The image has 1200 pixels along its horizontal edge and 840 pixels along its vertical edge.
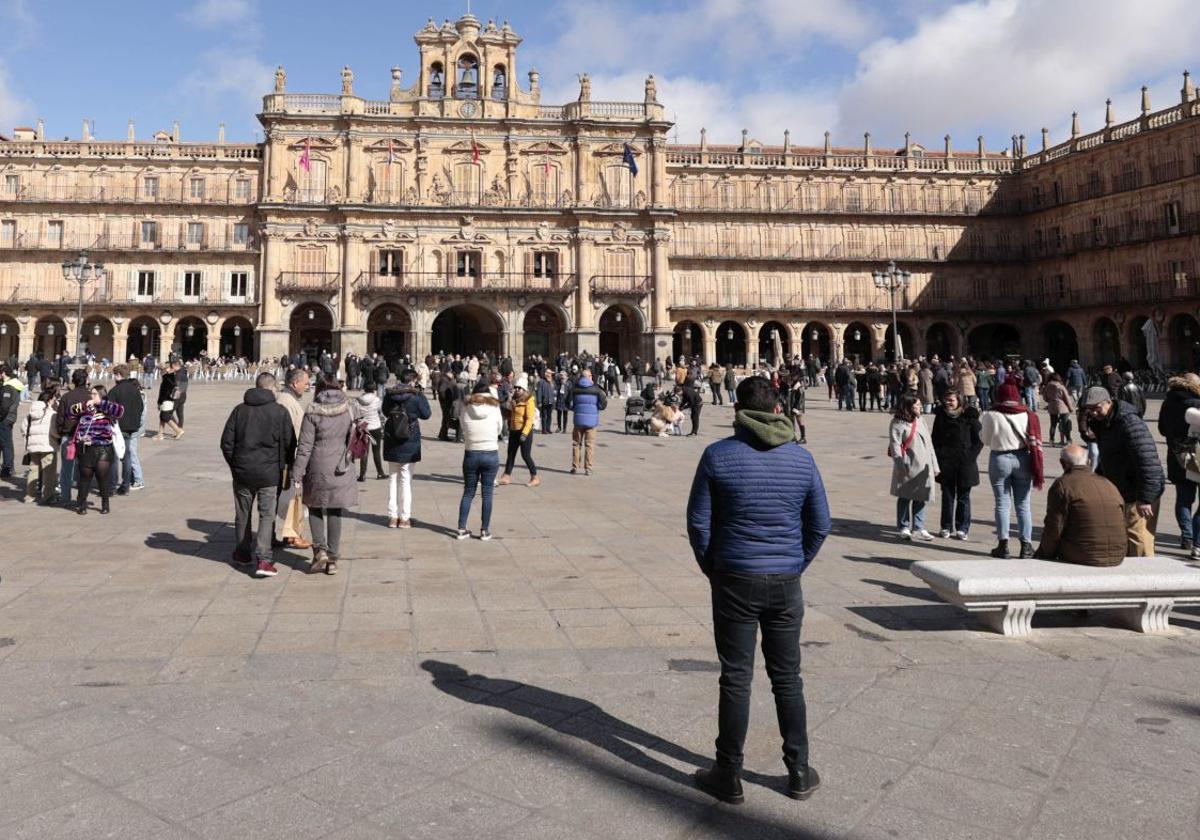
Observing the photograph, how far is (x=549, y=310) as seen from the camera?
144ft

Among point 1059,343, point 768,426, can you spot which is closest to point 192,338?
point 768,426

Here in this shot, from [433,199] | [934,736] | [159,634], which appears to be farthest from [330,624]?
[433,199]

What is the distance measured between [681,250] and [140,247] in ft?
96.2

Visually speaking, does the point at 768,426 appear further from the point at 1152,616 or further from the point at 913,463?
the point at 913,463

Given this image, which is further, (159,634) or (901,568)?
(901,568)

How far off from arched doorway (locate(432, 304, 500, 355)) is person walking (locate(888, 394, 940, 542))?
116 feet

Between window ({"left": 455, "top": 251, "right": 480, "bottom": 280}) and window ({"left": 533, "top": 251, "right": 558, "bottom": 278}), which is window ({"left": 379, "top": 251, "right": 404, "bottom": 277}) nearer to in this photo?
window ({"left": 455, "top": 251, "right": 480, "bottom": 280})

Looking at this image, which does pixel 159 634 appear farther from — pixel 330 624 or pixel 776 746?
pixel 776 746

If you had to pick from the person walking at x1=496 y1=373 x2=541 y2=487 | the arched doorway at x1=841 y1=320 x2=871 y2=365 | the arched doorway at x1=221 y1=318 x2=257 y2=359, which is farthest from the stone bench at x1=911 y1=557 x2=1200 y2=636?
the arched doorway at x1=221 y1=318 x2=257 y2=359

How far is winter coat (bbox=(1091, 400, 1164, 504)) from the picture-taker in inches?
250

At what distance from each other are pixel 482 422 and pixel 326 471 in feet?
6.04

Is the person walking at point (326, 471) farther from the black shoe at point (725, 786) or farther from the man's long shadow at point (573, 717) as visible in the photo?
the black shoe at point (725, 786)

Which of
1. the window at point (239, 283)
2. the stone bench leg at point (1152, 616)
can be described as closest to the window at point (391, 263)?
the window at point (239, 283)

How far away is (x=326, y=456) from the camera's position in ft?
22.0
